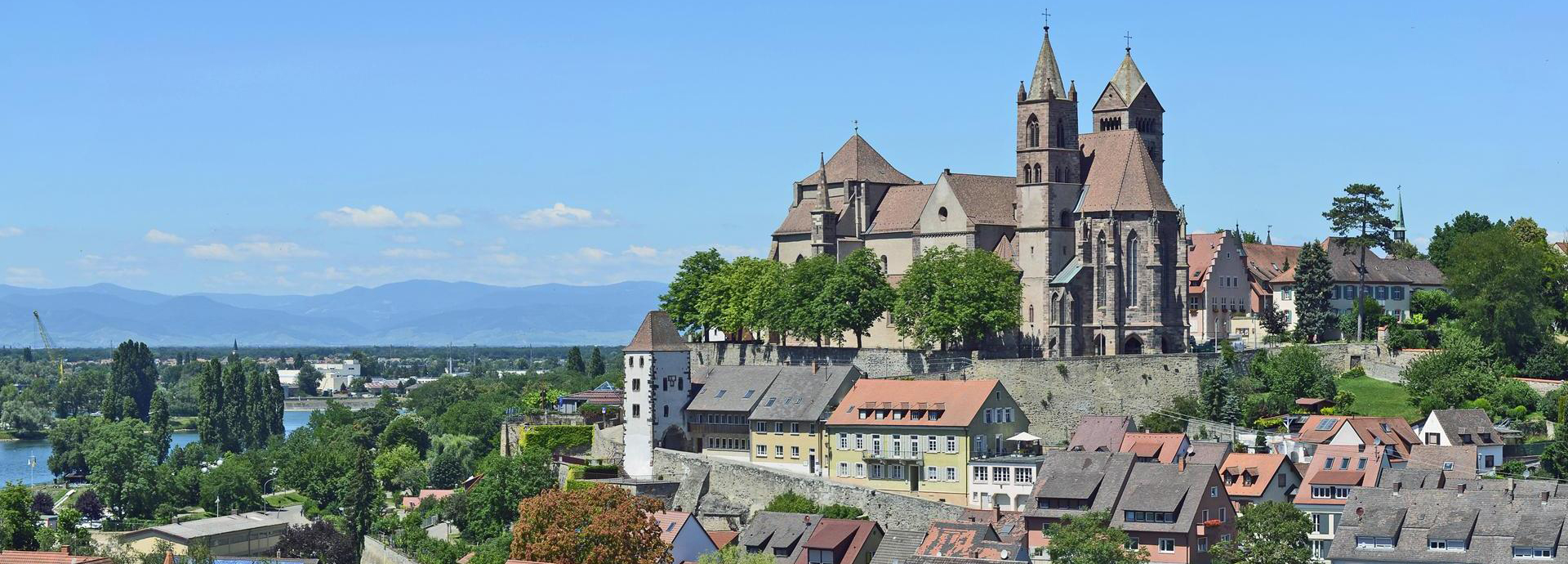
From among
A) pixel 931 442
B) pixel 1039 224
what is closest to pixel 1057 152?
pixel 1039 224

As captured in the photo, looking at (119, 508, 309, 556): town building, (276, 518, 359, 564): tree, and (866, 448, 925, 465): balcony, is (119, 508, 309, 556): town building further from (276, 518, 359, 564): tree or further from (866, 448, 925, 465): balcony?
(866, 448, 925, 465): balcony

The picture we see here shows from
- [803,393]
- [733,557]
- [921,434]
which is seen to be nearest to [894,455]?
[921,434]

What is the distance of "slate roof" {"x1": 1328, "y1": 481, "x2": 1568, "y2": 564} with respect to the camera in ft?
241

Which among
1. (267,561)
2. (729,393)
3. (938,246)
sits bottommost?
(267,561)

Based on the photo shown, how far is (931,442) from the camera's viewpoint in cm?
9181

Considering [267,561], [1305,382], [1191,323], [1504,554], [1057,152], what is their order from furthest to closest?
[1191,323], [1057,152], [1305,382], [267,561], [1504,554]

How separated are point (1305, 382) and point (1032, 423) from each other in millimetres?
13072

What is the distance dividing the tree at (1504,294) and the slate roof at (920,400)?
26196mm

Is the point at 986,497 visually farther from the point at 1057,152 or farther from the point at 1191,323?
the point at 1191,323

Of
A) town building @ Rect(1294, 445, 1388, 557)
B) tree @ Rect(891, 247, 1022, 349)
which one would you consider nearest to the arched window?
tree @ Rect(891, 247, 1022, 349)

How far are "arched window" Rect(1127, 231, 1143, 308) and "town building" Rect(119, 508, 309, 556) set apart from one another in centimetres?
4483

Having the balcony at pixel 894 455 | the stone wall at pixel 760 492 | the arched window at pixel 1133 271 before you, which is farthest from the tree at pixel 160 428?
the balcony at pixel 894 455

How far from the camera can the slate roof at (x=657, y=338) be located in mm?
103750

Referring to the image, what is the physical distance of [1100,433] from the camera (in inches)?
3703
